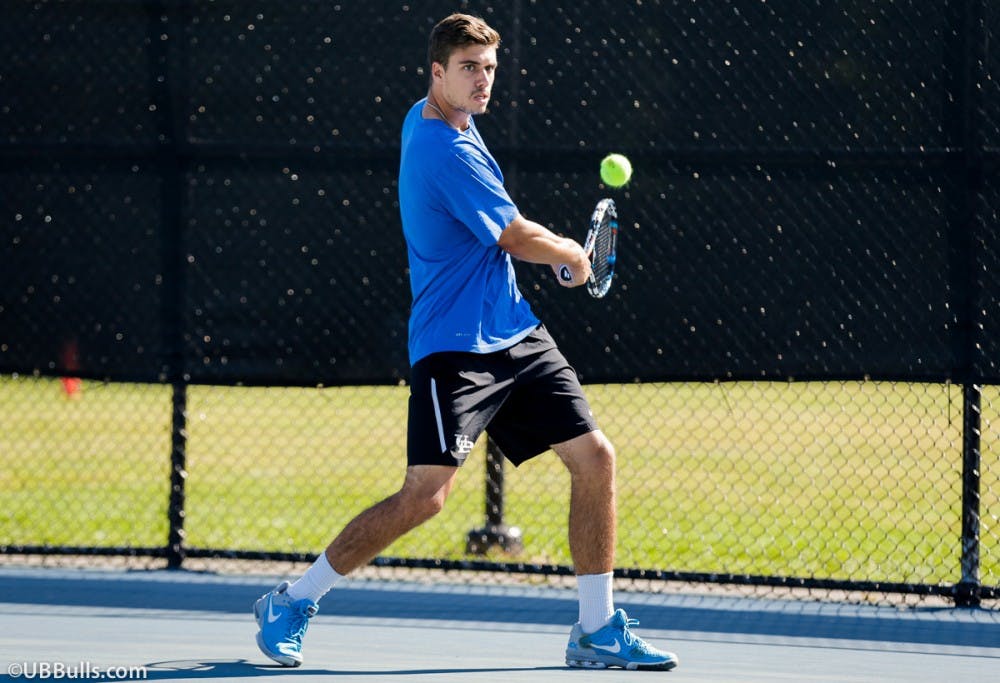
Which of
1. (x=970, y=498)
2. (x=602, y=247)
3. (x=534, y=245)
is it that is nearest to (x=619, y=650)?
(x=534, y=245)

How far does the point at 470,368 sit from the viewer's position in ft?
13.2

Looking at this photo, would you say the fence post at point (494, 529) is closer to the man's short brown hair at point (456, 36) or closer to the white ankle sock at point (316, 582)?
the white ankle sock at point (316, 582)

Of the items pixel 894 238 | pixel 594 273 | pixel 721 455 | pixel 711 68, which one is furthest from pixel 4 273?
pixel 721 455

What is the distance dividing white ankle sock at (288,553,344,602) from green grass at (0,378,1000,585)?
1702 mm

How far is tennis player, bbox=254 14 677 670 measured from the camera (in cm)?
389

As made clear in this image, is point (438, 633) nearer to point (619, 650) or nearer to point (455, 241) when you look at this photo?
point (619, 650)

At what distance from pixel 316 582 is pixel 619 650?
0.85 meters

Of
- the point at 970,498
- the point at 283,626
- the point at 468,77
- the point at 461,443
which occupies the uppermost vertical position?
the point at 468,77

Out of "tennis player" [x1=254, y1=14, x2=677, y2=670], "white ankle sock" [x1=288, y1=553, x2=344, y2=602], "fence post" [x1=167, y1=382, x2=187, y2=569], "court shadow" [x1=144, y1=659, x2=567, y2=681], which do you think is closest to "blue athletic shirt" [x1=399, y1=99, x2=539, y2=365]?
"tennis player" [x1=254, y1=14, x2=677, y2=670]

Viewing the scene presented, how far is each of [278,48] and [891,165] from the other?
7.12 ft

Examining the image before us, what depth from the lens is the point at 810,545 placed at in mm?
5996

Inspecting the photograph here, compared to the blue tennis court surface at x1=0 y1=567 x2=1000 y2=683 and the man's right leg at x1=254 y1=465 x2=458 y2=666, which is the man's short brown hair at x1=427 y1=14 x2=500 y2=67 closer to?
the man's right leg at x1=254 y1=465 x2=458 y2=666

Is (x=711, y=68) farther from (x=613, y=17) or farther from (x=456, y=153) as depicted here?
(x=456, y=153)

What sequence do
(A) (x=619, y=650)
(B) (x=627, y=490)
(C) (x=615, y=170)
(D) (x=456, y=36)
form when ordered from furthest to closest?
1. (B) (x=627, y=490)
2. (C) (x=615, y=170)
3. (A) (x=619, y=650)
4. (D) (x=456, y=36)
